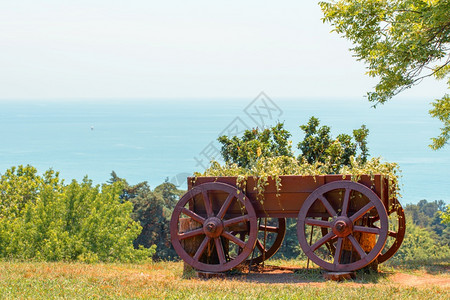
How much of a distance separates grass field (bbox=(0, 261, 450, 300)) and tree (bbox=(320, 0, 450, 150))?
12.5 ft

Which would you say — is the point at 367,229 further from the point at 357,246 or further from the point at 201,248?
the point at 201,248

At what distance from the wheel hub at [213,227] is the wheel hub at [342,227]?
186 centimetres

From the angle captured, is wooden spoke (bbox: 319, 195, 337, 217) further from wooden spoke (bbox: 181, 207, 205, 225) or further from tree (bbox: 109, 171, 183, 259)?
tree (bbox: 109, 171, 183, 259)

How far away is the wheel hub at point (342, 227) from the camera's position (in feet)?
28.7

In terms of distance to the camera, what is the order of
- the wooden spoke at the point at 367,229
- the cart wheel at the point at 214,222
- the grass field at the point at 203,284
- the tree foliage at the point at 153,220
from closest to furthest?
1. the grass field at the point at 203,284
2. the wooden spoke at the point at 367,229
3. the cart wheel at the point at 214,222
4. the tree foliage at the point at 153,220

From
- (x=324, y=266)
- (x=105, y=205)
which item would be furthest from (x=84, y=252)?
(x=324, y=266)

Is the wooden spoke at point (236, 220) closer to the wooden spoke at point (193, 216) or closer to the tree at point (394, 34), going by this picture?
the wooden spoke at point (193, 216)

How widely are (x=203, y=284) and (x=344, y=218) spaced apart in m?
2.39

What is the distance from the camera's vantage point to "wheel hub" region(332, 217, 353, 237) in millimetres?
8758

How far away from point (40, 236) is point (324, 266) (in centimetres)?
1179

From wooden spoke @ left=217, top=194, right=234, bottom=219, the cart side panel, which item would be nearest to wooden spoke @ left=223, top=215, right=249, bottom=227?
wooden spoke @ left=217, top=194, right=234, bottom=219

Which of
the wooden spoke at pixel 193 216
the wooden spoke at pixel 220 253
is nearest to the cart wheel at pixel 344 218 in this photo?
the wooden spoke at pixel 220 253

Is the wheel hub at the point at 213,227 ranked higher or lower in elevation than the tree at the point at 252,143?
lower

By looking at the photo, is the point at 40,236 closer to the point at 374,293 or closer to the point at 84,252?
the point at 84,252
